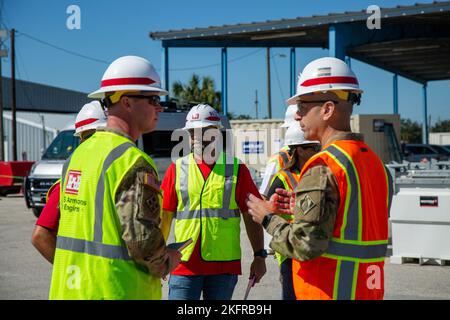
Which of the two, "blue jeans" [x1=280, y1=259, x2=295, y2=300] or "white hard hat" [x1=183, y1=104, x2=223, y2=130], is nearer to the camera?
"blue jeans" [x1=280, y1=259, x2=295, y2=300]

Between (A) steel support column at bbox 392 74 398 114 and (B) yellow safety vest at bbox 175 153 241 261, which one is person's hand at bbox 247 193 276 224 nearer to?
(B) yellow safety vest at bbox 175 153 241 261

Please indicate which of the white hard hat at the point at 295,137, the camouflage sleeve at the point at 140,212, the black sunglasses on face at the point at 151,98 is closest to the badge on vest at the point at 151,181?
the camouflage sleeve at the point at 140,212

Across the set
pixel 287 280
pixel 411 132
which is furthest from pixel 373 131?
pixel 411 132

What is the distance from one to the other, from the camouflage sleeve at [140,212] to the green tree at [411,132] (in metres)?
75.2

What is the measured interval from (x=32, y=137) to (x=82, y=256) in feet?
142

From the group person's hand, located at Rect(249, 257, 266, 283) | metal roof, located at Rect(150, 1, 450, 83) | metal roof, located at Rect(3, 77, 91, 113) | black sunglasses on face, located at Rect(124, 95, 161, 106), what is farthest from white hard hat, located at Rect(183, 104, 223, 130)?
metal roof, located at Rect(3, 77, 91, 113)

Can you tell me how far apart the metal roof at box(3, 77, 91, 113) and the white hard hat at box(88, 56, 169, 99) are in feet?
169

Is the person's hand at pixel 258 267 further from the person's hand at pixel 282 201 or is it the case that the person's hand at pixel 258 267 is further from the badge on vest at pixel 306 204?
the badge on vest at pixel 306 204

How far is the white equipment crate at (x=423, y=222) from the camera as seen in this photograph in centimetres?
934

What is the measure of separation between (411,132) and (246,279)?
79.4 metres

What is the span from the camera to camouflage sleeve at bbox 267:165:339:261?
2814 mm

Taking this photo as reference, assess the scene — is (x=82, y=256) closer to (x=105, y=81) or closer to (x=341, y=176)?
(x=105, y=81)
